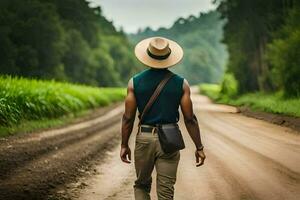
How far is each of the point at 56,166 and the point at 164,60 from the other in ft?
19.3

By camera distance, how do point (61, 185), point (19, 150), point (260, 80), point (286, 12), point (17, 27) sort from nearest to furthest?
point (61, 185)
point (19, 150)
point (286, 12)
point (260, 80)
point (17, 27)

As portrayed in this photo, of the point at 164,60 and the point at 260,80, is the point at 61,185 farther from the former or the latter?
the point at 260,80

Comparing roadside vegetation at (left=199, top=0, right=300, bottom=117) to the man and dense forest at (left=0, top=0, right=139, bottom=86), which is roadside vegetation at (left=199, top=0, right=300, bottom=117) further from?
the man

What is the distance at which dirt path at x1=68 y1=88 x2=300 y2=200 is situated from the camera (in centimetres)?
799

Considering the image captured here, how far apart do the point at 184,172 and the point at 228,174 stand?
0.94m

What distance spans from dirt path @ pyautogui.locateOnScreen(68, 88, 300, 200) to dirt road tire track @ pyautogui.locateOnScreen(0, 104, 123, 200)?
482 mm

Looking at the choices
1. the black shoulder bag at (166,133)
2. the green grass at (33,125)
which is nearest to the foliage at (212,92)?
the green grass at (33,125)

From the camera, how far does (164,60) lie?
5277 mm

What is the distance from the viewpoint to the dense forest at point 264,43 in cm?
2948

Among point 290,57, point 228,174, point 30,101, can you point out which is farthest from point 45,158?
point 290,57

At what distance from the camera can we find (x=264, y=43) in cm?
4031

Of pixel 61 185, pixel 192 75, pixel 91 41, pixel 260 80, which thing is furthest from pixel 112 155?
pixel 192 75

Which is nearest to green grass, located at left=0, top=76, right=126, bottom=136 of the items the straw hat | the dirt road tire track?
the dirt road tire track

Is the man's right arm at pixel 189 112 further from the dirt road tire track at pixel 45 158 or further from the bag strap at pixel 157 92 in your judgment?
the dirt road tire track at pixel 45 158
